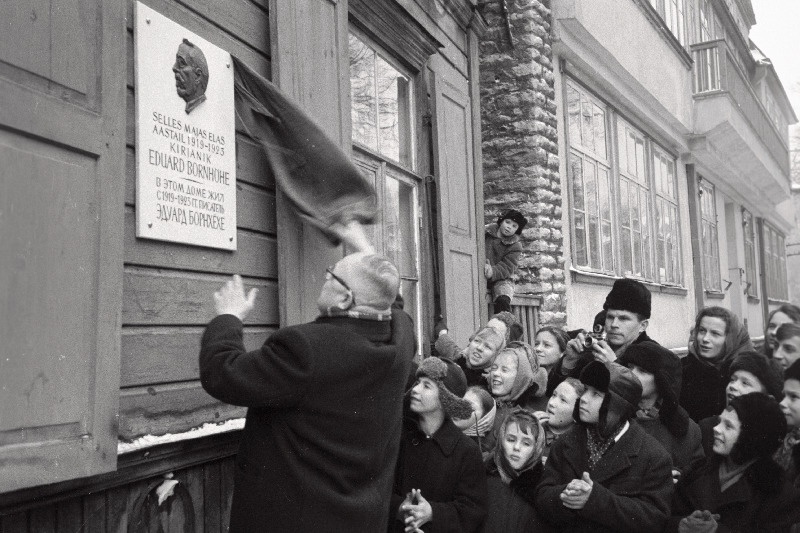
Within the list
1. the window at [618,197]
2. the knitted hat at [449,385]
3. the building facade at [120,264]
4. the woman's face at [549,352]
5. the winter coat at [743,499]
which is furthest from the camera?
the window at [618,197]

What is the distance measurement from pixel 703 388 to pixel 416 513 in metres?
2.28

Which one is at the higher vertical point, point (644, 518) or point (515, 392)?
point (515, 392)

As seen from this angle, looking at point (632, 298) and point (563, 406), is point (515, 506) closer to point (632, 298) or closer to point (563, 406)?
point (563, 406)

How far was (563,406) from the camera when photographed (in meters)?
4.09

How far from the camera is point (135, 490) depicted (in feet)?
10.1

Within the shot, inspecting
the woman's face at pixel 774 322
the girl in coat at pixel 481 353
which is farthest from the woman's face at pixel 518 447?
the woman's face at pixel 774 322

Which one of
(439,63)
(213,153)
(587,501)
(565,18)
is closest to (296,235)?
(213,153)

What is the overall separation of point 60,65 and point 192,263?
3.46ft

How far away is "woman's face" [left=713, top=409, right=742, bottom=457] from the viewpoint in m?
3.49

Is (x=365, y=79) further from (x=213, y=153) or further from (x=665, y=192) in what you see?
(x=665, y=192)

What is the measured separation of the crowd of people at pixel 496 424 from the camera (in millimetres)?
2670

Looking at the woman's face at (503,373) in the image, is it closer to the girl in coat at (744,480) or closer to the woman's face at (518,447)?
the woman's face at (518,447)

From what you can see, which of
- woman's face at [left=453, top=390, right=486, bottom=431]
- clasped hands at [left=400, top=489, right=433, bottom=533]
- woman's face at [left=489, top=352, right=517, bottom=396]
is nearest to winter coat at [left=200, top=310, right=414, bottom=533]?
clasped hands at [left=400, top=489, right=433, bottom=533]

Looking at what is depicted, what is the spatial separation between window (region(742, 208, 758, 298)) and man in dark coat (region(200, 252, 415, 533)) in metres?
19.1
